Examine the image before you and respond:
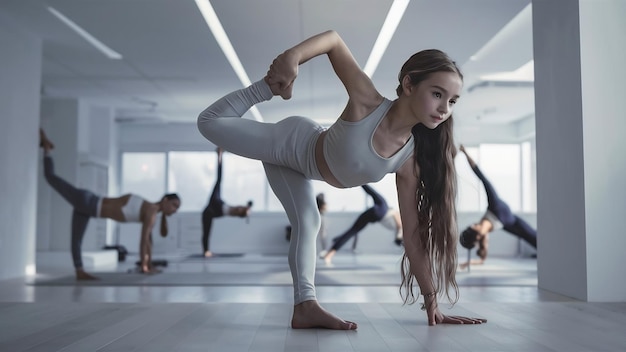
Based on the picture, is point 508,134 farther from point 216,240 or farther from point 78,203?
point 78,203

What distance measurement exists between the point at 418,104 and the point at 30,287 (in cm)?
341

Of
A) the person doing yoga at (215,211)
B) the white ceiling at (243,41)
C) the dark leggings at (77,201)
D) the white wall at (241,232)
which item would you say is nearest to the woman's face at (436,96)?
the white ceiling at (243,41)

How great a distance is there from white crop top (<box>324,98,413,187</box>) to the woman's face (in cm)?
14

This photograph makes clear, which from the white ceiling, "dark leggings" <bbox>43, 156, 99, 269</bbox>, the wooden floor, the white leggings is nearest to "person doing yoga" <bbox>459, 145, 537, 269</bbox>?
the white ceiling

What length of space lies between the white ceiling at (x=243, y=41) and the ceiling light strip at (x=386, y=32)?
7cm

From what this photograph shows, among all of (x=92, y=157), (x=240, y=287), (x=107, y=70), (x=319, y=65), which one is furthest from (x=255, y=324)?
(x=92, y=157)

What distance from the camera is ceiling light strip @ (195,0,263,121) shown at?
16.5 ft

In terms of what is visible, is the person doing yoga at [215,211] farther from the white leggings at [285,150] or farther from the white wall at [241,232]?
the white leggings at [285,150]

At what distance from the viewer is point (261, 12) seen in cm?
509

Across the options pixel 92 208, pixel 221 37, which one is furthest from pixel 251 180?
pixel 92 208

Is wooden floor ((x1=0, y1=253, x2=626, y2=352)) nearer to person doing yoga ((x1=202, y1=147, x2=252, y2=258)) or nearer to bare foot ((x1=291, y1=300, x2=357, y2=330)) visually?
bare foot ((x1=291, y1=300, x2=357, y2=330))

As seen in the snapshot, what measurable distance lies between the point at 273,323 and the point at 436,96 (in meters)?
1.15

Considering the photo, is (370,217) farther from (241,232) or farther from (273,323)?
(273,323)

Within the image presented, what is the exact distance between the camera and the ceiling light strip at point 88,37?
5.27 meters
